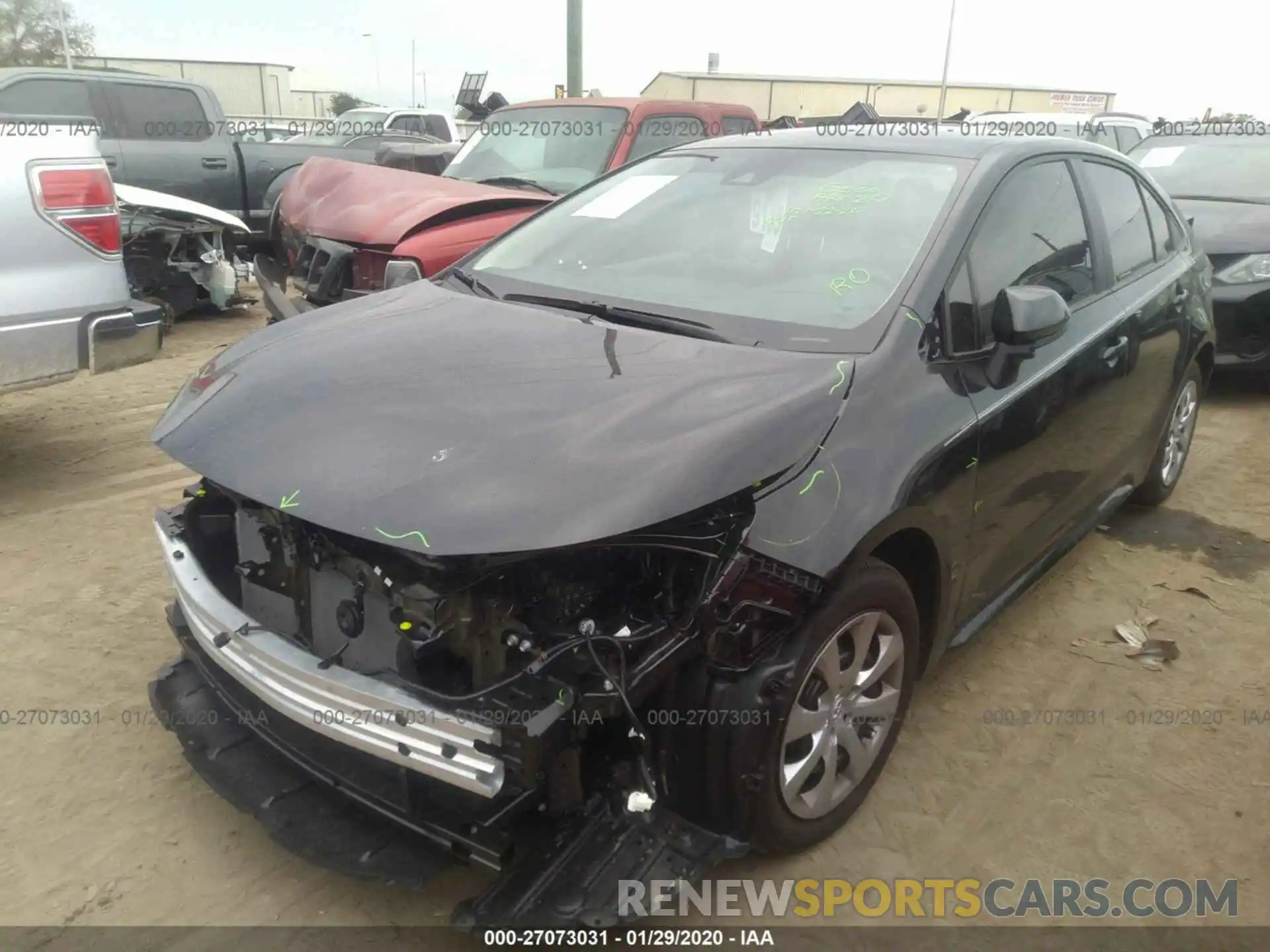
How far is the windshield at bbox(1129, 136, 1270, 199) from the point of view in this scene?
7039 mm

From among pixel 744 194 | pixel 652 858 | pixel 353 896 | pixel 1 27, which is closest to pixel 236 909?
pixel 353 896

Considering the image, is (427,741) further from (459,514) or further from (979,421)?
(979,421)

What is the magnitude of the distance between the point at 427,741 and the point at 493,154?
5.67 meters

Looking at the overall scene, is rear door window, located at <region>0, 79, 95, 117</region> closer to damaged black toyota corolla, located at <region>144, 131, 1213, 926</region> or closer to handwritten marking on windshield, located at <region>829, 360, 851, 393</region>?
damaged black toyota corolla, located at <region>144, 131, 1213, 926</region>

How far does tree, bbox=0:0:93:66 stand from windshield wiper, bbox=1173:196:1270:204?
143ft

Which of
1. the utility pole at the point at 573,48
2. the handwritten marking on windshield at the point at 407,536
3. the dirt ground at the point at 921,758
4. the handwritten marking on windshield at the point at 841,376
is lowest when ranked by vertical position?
the dirt ground at the point at 921,758

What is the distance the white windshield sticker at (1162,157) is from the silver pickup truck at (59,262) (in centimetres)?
747

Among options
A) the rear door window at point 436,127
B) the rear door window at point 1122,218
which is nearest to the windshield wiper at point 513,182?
the rear door window at point 1122,218

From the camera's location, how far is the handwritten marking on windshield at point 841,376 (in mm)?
2219

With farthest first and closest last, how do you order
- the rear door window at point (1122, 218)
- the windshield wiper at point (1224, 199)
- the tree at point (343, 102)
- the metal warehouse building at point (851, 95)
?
1. the tree at point (343, 102)
2. the metal warehouse building at point (851, 95)
3. the windshield wiper at point (1224, 199)
4. the rear door window at point (1122, 218)

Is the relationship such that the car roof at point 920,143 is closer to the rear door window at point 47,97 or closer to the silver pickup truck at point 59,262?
the silver pickup truck at point 59,262

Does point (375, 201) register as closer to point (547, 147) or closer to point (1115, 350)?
point (547, 147)

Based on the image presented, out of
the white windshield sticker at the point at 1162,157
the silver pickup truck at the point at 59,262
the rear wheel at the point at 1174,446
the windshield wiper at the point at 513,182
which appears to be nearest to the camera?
the silver pickup truck at the point at 59,262

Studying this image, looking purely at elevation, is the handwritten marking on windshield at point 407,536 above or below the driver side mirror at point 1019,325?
below
